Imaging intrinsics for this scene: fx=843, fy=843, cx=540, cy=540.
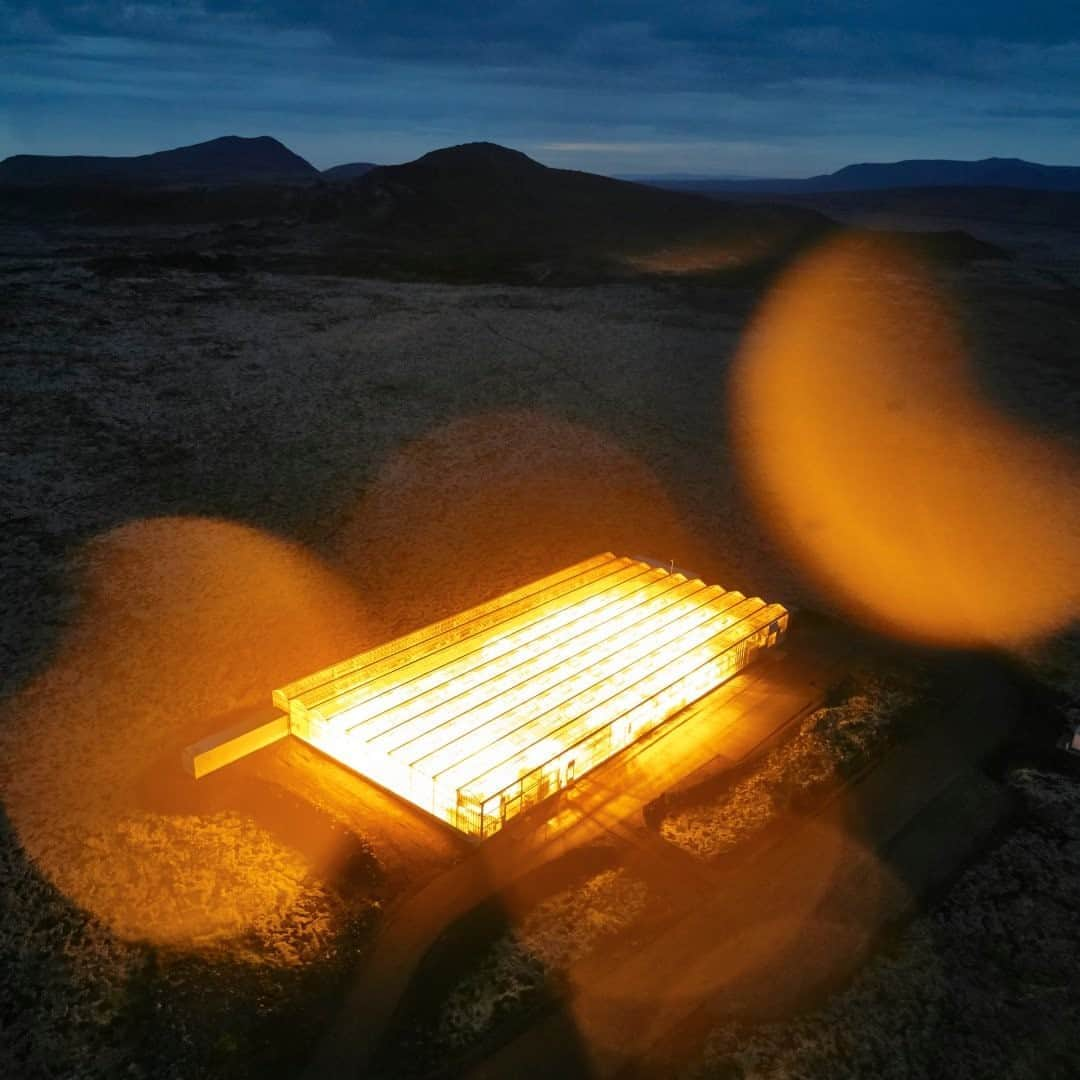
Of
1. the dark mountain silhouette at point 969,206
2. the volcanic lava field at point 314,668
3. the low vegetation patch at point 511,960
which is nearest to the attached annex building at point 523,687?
the volcanic lava field at point 314,668

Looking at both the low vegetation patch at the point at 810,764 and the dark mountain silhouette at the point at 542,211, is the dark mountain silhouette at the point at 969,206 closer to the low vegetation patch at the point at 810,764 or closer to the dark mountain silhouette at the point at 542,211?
the dark mountain silhouette at the point at 542,211

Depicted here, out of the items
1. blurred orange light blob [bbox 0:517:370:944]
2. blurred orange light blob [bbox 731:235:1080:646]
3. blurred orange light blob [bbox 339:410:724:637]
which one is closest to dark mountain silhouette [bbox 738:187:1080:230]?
blurred orange light blob [bbox 731:235:1080:646]

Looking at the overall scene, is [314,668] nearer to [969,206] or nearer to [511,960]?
[511,960]

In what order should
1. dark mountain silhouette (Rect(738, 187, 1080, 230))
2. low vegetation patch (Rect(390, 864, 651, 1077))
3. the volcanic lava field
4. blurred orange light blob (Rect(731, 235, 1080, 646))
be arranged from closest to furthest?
low vegetation patch (Rect(390, 864, 651, 1077)) → the volcanic lava field → blurred orange light blob (Rect(731, 235, 1080, 646)) → dark mountain silhouette (Rect(738, 187, 1080, 230))

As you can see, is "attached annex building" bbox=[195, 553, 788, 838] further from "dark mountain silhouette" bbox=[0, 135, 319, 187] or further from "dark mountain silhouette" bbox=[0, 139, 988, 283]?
"dark mountain silhouette" bbox=[0, 135, 319, 187]

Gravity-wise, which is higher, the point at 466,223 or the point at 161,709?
the point at 466,223

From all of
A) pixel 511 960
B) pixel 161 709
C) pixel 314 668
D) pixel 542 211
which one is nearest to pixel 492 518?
pixel 314 668
